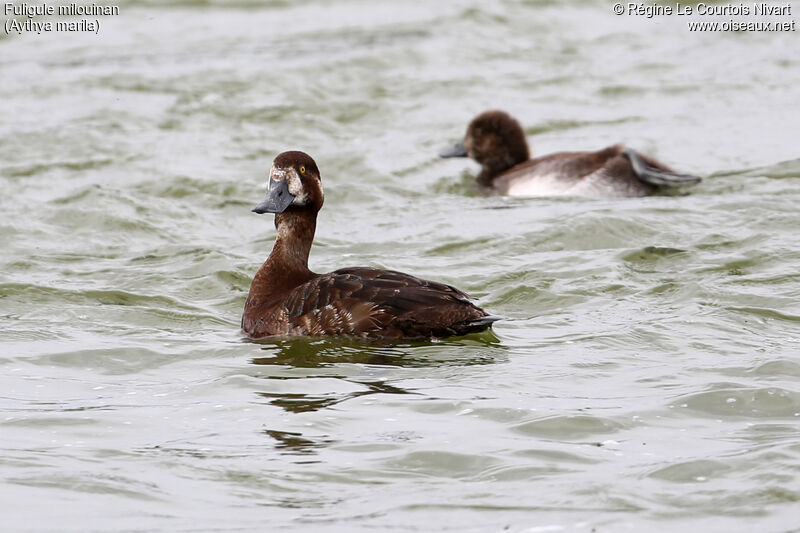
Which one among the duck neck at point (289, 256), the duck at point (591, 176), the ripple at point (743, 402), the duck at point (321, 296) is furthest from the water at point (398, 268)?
the duck neck at point (289, 256)

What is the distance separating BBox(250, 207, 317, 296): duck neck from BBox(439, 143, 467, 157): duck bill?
5.53 metres

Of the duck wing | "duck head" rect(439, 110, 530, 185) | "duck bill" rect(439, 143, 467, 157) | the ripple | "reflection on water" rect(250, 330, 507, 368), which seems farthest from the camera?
"duck bill" rect(439, 143, 467, 157)

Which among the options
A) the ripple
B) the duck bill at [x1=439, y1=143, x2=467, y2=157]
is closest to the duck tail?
the duck bill at [x1=439, y1=143, x2=467, y2=157]

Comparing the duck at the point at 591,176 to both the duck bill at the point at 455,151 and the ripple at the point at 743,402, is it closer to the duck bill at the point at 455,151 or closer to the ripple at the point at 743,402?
the duck bill at the point at 455,151

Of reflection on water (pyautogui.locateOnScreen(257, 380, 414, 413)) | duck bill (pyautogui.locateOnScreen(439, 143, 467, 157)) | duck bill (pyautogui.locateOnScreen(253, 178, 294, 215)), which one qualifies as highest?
duck bill (pyautogui.locateOnScreen(253, 178, 294, 215))

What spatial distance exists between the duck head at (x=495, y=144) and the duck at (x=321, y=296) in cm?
537

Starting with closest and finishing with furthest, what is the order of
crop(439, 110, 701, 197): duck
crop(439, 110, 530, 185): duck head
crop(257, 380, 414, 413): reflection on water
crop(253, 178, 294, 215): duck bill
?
crop(257, 380, 414, 413): reflection on water, crop(253, 178, 294, 215): duck bill, crop(439, 110, 701, 197): duck, crop(439, 110, 530, 185): duck head

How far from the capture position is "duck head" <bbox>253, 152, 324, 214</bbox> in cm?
871

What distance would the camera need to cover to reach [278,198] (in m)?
8.75

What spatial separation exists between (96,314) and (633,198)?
5.56 m

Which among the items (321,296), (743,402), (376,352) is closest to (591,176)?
(321,296)

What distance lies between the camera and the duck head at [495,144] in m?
14.1

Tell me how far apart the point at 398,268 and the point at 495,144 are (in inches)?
143

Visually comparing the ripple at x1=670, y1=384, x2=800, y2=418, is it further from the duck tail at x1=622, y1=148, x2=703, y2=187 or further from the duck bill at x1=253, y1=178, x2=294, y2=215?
the duck tail at x1=622, y1=148, x2=703, y2=187
